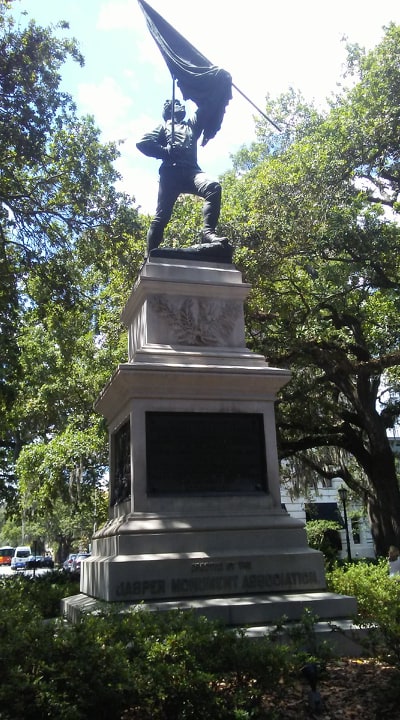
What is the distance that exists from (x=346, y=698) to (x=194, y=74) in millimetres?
10095

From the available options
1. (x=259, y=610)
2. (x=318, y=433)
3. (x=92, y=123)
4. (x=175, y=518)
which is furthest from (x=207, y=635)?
(x=318, y=433)

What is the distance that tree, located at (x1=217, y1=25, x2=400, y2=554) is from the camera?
680 inches

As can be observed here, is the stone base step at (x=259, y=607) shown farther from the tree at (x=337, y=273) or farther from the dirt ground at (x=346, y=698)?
the tree at (x=337, y=273)

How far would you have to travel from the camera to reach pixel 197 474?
8.00 metres

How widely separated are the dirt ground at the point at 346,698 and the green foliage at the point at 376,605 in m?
0.19

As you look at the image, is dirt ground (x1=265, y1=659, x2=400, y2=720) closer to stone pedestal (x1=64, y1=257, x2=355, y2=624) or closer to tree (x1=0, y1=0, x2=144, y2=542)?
stone pedestal (x1=64, y1=257, x2=355, y2=624)

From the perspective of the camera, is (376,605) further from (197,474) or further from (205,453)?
(205,453)

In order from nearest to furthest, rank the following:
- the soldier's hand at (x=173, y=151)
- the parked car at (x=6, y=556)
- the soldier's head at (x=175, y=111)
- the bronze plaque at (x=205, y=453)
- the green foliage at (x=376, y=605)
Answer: the green foliage at (x=376, y=605) → the bronze plaque at (x=205, y=453) → the soldier's hand at (x=173, y=151) → the soldier's head at (x=175, y=111) → the parked car at (x=6, y=556)

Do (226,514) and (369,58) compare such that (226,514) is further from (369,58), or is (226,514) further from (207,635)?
(369,58)

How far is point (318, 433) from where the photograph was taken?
20734 mm

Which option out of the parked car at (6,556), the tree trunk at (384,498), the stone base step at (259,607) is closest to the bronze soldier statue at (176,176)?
the stone base step at (259,607)

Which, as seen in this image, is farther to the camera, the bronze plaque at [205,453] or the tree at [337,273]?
the tree at [337,273]

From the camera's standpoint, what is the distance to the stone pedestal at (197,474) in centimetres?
704

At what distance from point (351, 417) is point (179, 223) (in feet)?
29.3
